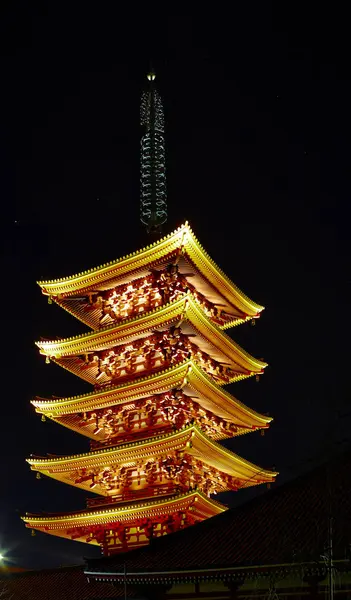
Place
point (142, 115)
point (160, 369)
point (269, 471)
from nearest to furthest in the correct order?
point (160, 369), point (269, 471), point (142, 115)

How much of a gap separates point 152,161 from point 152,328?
12.9m

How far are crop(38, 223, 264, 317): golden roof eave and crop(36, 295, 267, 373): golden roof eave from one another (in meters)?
2.19

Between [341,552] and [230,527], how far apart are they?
5.60 metres

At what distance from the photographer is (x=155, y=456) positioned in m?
28.4

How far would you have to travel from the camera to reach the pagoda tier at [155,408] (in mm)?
28609

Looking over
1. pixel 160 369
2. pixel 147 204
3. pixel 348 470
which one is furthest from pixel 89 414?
pixel 348 470

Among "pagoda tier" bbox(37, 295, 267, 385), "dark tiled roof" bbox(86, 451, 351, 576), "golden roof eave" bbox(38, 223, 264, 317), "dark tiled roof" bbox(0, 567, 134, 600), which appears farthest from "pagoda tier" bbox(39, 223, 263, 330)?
"dark tiled roof" bbox(86, 451, 351, 576)

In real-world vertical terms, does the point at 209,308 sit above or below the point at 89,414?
above

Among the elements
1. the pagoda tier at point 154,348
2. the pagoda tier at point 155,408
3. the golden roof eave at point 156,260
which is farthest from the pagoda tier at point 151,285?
the pagoda tier at point 155,408

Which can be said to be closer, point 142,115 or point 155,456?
point 155,456

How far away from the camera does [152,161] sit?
3938 centimetres

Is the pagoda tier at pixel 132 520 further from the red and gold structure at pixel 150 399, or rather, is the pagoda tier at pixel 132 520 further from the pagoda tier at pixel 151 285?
the pagoda tier at pixel 151 285

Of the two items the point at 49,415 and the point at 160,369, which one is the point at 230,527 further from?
the point at 49,415

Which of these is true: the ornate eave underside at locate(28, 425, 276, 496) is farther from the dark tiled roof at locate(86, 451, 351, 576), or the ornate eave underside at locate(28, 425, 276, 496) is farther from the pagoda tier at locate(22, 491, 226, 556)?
the dark tiled roof at locate(86, 451, 351, 576)
